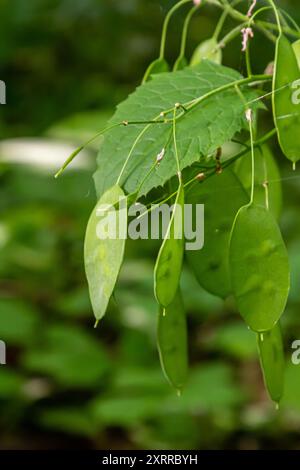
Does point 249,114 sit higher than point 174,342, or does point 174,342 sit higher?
point 249,114

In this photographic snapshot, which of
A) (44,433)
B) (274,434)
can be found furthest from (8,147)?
(274,434)

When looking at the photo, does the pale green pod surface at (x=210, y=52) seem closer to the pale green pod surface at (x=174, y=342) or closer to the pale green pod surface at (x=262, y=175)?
the pale green pod surface at (x=262, y=175)

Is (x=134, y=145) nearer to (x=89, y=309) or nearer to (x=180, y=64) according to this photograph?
(x=180, y=64)

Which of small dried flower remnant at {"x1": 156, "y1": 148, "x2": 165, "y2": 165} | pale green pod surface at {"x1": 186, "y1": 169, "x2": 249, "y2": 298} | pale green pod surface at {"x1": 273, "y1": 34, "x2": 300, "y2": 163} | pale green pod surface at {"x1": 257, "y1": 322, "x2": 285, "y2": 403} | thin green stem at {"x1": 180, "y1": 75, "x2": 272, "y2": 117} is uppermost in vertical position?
thin green stem at {"x1": 180, "y1": 75, "x2": 272, "y2": 117}

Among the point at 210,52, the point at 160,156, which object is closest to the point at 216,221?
the point at 160,156

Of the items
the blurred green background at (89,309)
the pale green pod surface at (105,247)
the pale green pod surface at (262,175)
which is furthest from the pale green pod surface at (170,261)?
the blurred green background at (89,309)

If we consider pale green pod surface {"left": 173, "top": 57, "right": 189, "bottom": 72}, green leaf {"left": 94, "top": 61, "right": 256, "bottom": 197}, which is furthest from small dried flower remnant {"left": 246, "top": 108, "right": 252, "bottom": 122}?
pale green pod surface {"left": 173, "top": 57, "right": 189, "bottom": 72}

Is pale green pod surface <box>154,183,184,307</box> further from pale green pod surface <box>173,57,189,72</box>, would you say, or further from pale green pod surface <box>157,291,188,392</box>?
pale green pod surface <box>173,57,189,72</box>
